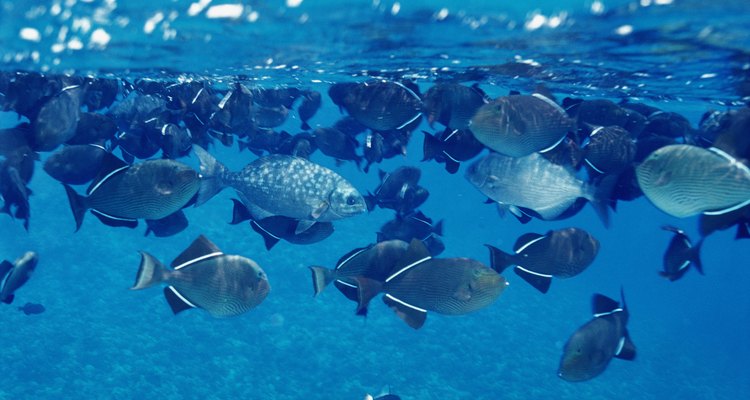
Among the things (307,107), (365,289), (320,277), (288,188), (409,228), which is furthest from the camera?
(307,107)

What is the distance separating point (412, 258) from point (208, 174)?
10.8 ft

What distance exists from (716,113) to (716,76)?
3038 millimetres

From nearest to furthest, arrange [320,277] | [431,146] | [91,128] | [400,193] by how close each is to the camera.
Result: [320,277] < [431,146] < [91,128] < [400,193]

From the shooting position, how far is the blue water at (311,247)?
27.3 ft

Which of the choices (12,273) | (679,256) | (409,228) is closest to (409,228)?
(409,228)

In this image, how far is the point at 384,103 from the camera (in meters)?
7.20

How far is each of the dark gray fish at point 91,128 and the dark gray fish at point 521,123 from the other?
5.84 meters

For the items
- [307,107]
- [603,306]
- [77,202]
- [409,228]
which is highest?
[77,202]

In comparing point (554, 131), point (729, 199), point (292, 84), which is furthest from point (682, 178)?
point (292, 84)

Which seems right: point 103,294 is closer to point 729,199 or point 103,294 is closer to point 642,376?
point 729,199

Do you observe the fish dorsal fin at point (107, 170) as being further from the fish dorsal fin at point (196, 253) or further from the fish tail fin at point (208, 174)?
the fish tail fin at point (208, 174)

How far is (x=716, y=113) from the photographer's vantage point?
880 cm

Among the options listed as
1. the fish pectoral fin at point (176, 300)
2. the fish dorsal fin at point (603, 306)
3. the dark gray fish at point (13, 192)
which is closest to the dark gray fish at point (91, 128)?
the dark gray fish at point (13, 192)

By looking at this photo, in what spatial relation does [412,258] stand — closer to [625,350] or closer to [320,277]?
[320,277]
